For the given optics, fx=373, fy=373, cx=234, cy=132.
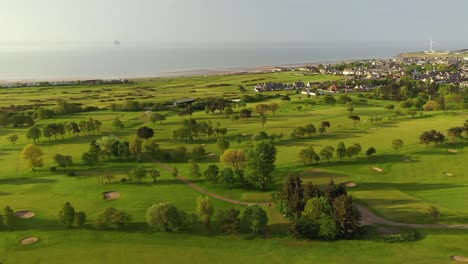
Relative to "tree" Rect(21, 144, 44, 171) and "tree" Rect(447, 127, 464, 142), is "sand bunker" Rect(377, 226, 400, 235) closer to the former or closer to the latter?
"tree" Rect(447, 127, 464, 142)

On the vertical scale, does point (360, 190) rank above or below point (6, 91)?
below

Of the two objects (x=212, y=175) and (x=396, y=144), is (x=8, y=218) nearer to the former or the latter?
(x=212, y=175)

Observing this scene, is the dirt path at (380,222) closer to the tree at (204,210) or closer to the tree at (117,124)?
the tree at (204,210)

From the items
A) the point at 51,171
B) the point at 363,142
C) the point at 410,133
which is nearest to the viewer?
the point at 51,171

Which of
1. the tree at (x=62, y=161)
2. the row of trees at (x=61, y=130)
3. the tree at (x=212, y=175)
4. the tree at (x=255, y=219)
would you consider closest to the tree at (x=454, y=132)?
the tree at (x=212, y=175)

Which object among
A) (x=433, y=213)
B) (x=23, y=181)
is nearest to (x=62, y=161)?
(x=23, y=181)

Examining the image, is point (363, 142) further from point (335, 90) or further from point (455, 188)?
point (335, 90)

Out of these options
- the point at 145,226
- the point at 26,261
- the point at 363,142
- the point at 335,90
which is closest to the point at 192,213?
the point at 145,226

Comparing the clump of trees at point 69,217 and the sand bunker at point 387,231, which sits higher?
the clump of trees at point 69,217
